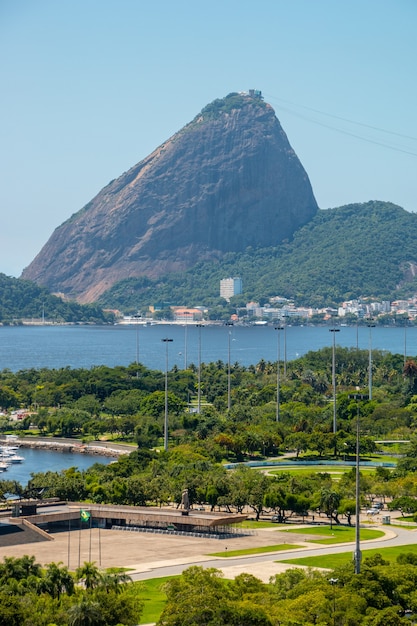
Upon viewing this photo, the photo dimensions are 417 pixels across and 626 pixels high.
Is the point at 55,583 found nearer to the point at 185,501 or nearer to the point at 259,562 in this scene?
the point at 259,562

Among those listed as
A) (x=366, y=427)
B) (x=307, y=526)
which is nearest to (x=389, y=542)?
(x=307, y=526)

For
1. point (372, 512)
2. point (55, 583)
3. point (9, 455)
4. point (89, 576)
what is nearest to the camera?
point (55, 583)

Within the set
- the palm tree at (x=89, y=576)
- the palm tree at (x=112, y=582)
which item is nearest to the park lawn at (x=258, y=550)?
the palm tree at (x=112, y=582)

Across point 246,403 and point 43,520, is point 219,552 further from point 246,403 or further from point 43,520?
point 246,403

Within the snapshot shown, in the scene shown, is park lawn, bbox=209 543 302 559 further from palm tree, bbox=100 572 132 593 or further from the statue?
palm tree, bbox=100 572 132 593

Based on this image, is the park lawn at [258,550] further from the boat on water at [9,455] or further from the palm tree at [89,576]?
the boat on water at [9,455]

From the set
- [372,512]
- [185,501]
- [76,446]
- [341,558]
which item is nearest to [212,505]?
[185,501]

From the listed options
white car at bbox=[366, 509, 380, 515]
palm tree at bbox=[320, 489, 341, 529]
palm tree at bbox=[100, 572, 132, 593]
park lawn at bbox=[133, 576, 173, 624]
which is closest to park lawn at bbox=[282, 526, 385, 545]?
palm tree at bbox=[320, 489, 341, 529]
